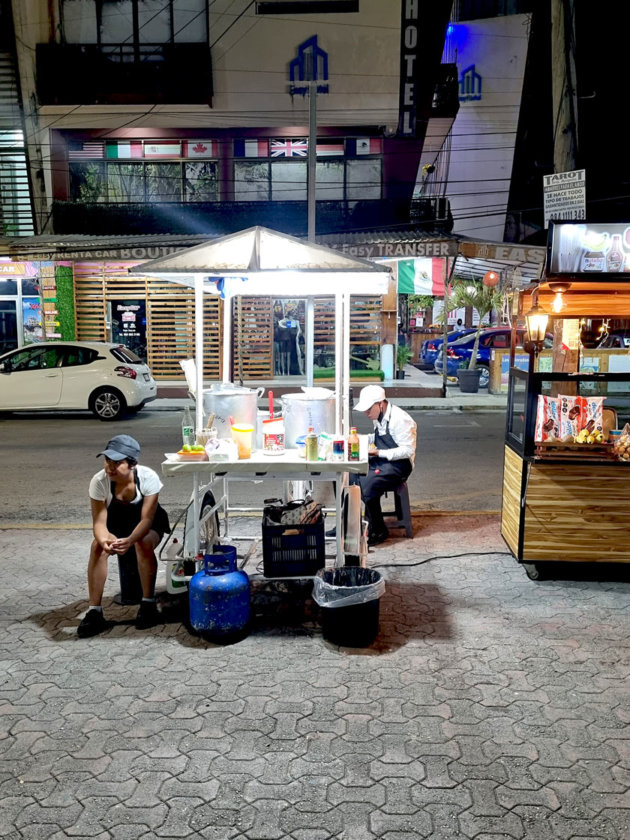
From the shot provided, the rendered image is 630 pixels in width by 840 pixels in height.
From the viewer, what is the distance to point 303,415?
18.3ft

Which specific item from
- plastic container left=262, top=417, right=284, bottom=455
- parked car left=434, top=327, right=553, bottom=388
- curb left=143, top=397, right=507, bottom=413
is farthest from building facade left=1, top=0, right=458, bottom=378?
plastic container left=262, top=417, right=284, bottom=455

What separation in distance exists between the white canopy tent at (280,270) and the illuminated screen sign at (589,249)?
1378 mm

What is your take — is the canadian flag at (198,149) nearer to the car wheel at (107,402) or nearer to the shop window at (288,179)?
the shop window at (288,179)

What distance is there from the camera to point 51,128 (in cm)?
2094

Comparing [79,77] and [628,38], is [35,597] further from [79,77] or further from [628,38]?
[628,38]

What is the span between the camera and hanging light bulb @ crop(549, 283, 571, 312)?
19.4ft

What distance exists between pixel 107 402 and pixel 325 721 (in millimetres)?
12315

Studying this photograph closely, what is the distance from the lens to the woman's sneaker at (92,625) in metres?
4.82

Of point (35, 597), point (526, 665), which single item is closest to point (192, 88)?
point (35, 597)

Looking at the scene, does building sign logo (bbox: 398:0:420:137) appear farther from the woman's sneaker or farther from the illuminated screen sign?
the woman's sneaker

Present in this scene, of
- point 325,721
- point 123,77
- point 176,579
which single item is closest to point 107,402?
point 176,579

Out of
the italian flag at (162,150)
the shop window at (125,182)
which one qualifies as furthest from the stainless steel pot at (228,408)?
the italian flag at (162,150)

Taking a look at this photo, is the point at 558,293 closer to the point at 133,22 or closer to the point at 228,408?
the point at 228,408

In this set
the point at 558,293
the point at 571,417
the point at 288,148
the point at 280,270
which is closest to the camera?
the point at 280,270
